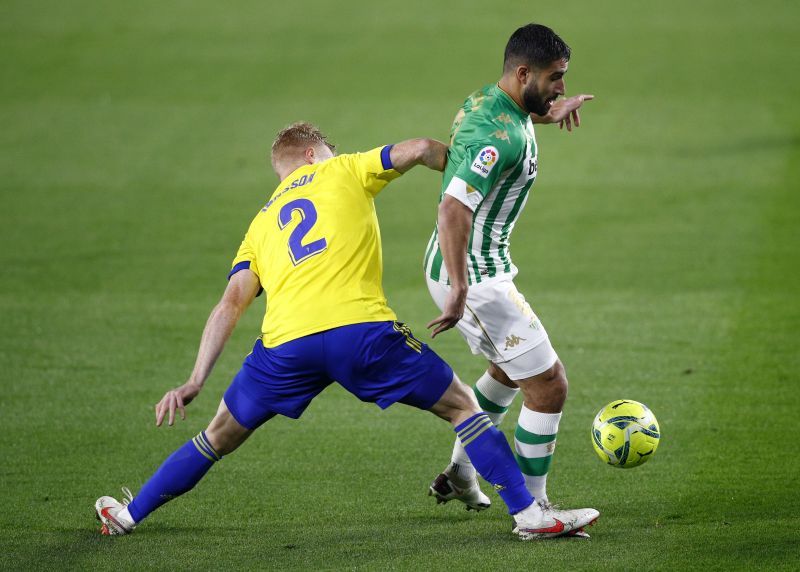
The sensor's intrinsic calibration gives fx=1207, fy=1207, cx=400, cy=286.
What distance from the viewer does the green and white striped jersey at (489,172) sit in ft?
18.1

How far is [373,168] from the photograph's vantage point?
223 inches

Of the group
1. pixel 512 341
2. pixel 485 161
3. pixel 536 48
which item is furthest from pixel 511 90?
pixel 512 341

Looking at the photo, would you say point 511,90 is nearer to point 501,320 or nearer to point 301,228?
point 501,320

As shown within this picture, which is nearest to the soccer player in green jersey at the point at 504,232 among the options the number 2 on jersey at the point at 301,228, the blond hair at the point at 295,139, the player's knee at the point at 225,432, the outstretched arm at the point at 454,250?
the outstretched arm at the point at 454,250

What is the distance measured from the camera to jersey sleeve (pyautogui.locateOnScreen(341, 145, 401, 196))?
5.63 m

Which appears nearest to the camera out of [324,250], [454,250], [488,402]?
[454,250]

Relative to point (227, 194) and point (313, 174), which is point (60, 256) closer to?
point (227, 194)

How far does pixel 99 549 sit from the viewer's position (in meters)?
5.70

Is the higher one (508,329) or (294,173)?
(294,173)

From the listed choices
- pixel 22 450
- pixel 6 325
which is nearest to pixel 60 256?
pixel 6 325

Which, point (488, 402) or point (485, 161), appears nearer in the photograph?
point (485, 161)

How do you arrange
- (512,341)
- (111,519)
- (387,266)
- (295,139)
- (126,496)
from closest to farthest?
1. (512,341)
2. (111,519)
3. (295,139)
4. (126,496)
5. (387,266)

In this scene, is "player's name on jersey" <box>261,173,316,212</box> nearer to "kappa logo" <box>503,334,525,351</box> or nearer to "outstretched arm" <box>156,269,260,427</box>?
"outstretched arm" <box>156,269,260,427</box>

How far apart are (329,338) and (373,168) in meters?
0.83
